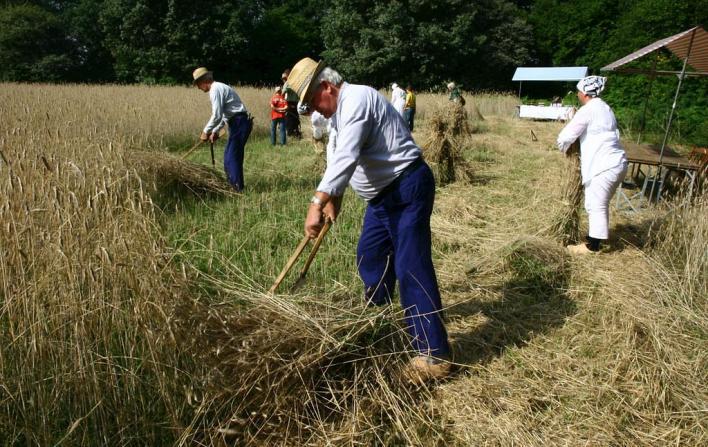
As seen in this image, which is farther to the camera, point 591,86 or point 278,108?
point 278,108

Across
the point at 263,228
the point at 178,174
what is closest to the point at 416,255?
the point at 263,228

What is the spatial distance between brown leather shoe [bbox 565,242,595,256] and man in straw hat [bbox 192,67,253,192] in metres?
3.72

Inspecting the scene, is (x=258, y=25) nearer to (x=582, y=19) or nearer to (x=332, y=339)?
(x=582, y=19)

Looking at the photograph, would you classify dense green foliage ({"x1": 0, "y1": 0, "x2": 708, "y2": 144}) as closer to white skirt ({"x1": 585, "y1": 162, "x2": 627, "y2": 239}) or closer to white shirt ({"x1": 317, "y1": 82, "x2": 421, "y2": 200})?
white skirt ({"x1": 585, "y1": 162, "x2": 627, "y2": 239})

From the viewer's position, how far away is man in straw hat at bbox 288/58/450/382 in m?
2.10

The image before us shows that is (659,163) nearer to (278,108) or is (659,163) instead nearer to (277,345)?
(277,345)

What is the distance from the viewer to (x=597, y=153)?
409 centimetres

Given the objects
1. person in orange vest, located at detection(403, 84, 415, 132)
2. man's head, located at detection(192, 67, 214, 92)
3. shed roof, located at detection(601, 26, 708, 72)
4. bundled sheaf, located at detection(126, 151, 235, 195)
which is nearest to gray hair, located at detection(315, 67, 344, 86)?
bundled sheaf, located at detection(126, 151, 235, 195)

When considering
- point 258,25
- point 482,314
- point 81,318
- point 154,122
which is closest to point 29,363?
point 81,318

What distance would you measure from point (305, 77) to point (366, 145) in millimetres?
427

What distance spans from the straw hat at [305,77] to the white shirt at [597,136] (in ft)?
9.75

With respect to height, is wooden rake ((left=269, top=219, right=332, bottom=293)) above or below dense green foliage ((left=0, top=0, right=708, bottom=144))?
below

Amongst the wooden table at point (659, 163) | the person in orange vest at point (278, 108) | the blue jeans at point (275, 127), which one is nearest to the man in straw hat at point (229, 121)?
the person in orange vest at point (278, 108)

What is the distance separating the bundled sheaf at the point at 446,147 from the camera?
6715 mm
